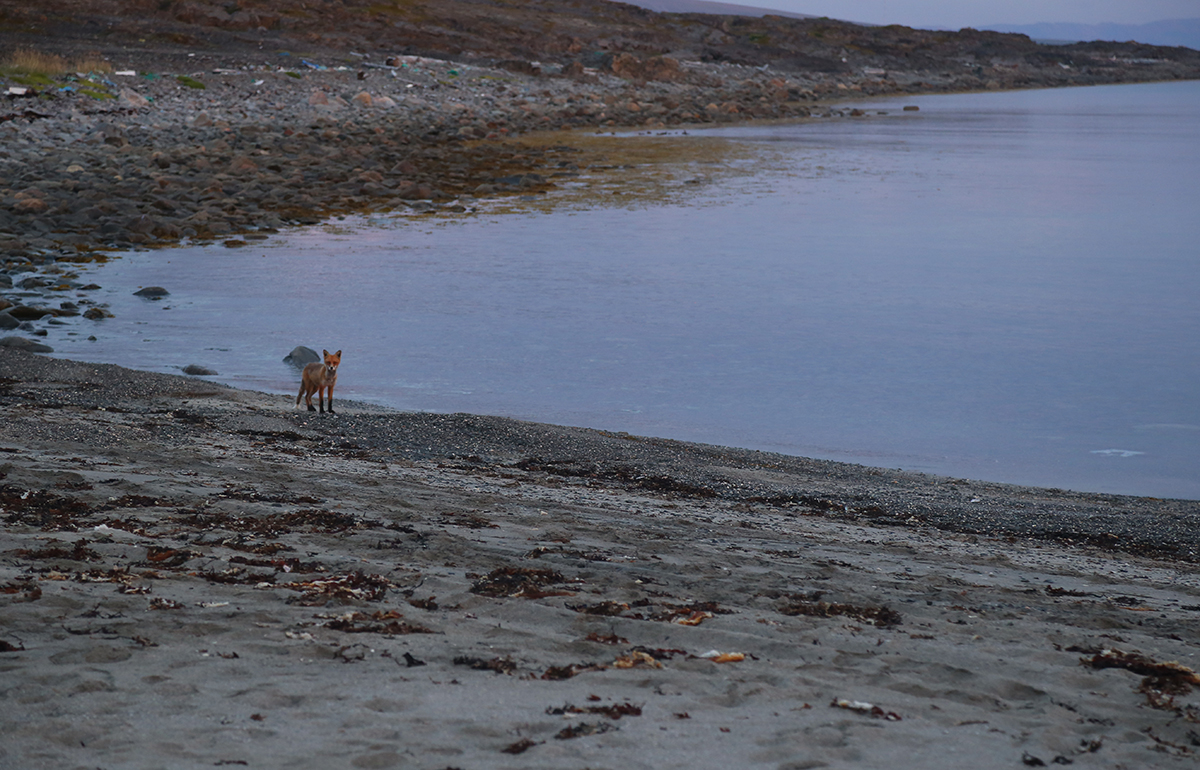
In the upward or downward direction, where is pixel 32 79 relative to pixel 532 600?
upward

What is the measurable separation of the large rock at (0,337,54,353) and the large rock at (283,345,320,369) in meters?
2.60

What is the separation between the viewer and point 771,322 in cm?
1540

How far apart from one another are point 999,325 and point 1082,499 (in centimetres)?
696

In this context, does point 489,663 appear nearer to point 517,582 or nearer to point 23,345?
point 517,582

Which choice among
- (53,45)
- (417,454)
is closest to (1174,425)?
(417,454)

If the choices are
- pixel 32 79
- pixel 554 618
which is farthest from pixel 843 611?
pixel 32 79

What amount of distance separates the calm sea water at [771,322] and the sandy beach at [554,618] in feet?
9.01

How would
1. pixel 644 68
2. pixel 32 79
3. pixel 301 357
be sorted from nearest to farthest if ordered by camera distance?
pixel 301 357 < pixel 32 79 < pixel 644 68

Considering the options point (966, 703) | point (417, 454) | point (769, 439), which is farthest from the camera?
point (769, 439)

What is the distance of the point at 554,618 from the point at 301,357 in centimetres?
846

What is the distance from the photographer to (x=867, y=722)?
12.4 feet

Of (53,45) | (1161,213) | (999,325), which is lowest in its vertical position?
(999,325)

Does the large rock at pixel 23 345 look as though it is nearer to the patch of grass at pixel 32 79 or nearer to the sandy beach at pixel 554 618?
the sandy beach at pixel 554 618

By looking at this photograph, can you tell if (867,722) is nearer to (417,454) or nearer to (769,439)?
(417,454)
